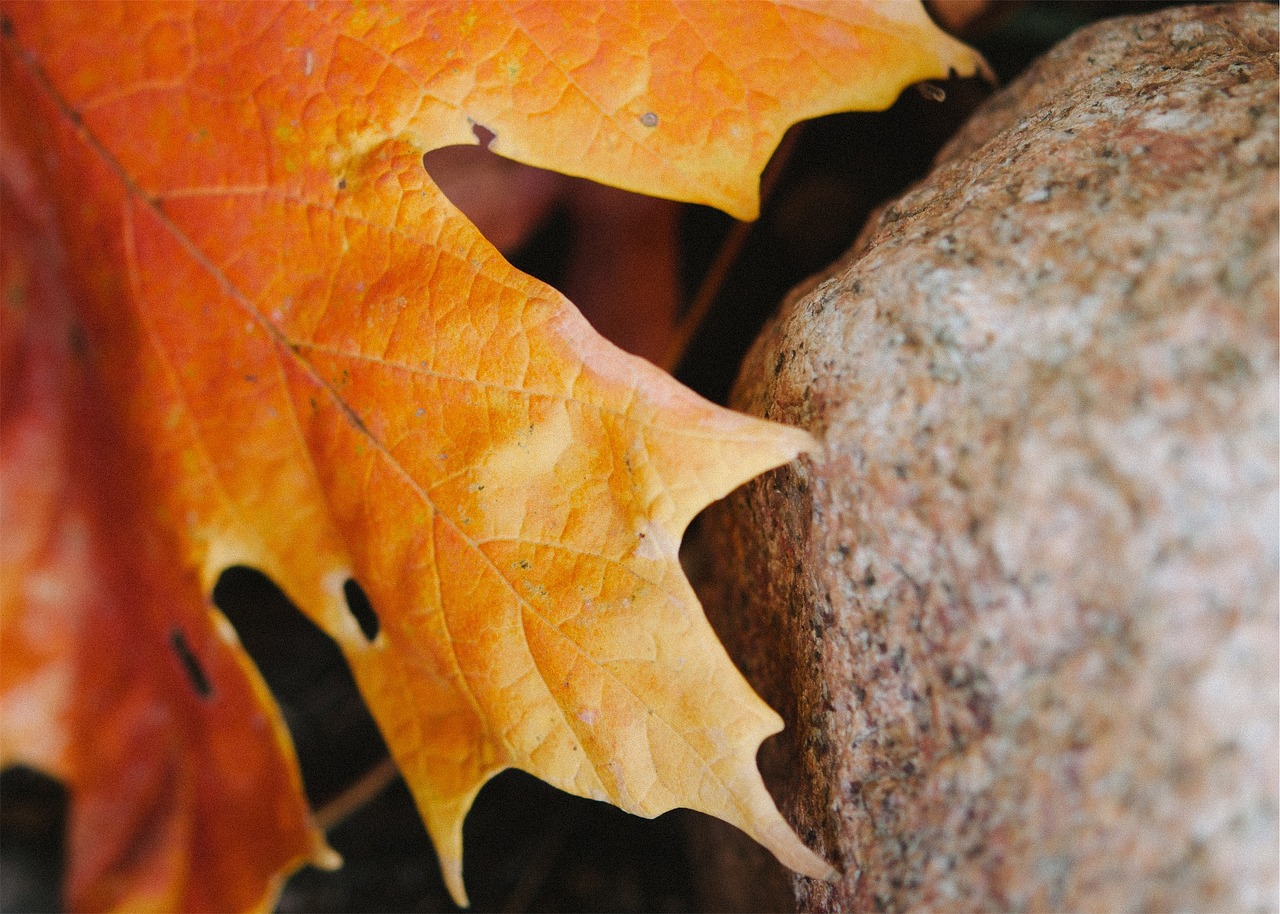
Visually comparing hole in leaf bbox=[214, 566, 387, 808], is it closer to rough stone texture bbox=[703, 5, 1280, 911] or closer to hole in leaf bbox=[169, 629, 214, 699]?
hole in leaf bbox=[169, 629, 214, 699]

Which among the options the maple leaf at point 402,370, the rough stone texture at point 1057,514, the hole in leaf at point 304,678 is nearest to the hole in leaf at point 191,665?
the maple leaf at point 402,370

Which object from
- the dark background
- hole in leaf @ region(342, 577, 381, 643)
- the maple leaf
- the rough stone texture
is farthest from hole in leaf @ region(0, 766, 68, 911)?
the rough stone texture

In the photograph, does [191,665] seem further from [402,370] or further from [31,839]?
[402,370]

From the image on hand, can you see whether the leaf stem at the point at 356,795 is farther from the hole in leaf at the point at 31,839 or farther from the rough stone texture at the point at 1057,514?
the rough stone texture at the point at 1057,514

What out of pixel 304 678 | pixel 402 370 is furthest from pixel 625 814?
pixel 402 370

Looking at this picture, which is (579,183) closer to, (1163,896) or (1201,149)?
(1201,149)

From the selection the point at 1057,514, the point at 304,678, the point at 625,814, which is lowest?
the point at 625,814

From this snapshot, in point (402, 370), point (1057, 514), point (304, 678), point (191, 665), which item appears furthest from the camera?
point (304, 678)
